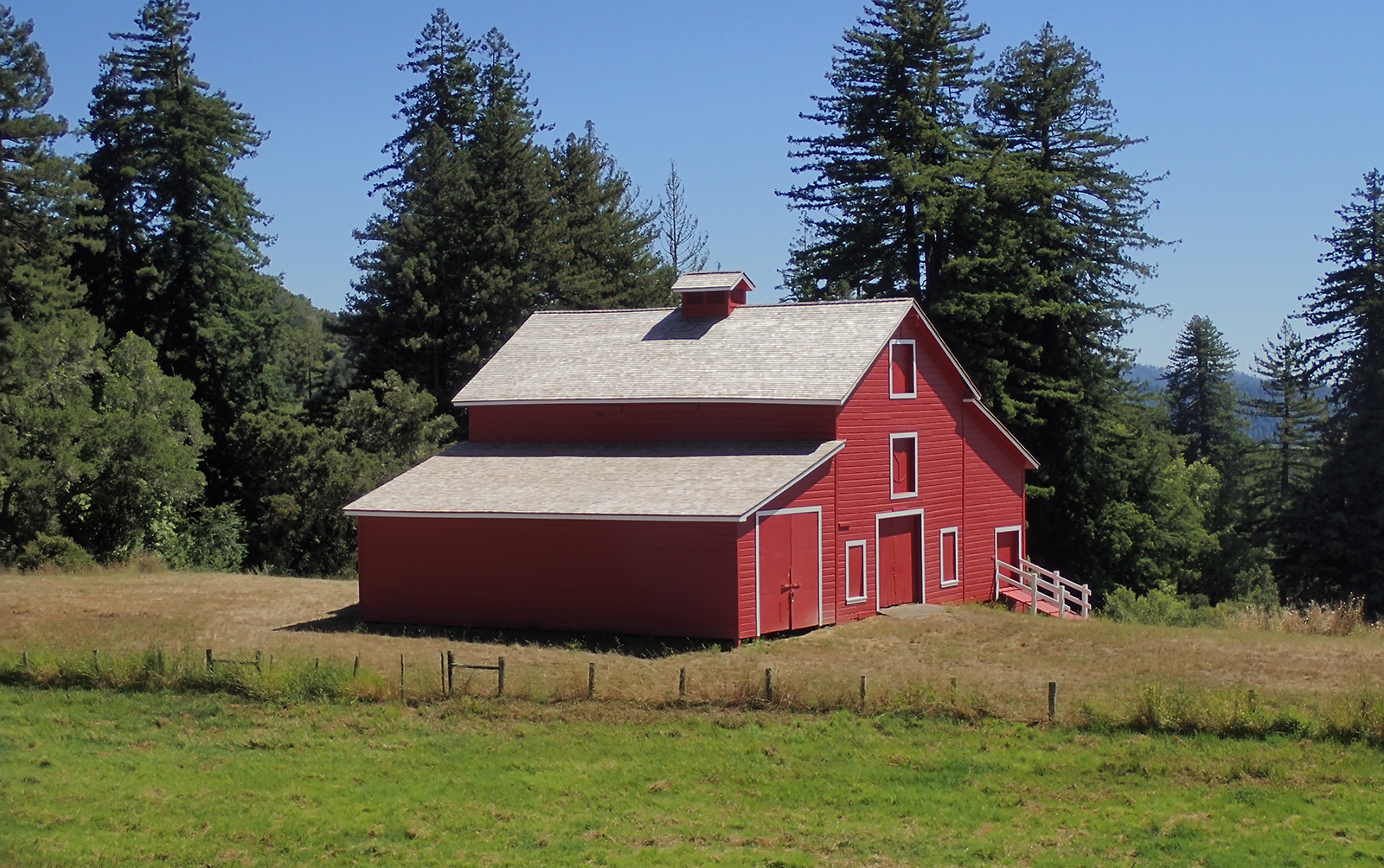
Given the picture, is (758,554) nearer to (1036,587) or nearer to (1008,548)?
(1036,587)

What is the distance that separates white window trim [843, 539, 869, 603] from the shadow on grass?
4384 mm

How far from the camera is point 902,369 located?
3381 cm

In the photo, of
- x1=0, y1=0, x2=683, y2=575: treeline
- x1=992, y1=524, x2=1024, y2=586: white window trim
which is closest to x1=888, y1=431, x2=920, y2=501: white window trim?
x1=992, y1=524, x2=1024, y2=586: white window trim

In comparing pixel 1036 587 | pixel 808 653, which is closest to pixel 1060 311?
pixel 1036 587

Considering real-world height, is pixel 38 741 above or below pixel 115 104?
below

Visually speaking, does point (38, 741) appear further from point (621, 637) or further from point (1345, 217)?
point (1345, 217)

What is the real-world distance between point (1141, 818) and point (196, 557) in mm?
40609

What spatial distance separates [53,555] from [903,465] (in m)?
28.4

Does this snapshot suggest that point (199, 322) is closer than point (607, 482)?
No

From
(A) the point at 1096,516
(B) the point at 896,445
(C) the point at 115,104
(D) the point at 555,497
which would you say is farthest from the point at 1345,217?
(C) the point at 115,104

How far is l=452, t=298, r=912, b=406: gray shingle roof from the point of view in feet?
106

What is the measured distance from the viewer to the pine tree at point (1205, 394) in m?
91.3

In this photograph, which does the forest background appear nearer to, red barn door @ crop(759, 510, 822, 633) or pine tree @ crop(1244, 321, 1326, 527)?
pine tree @ crop(1244, 321, 1326, 527)

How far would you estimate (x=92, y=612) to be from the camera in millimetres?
32344
